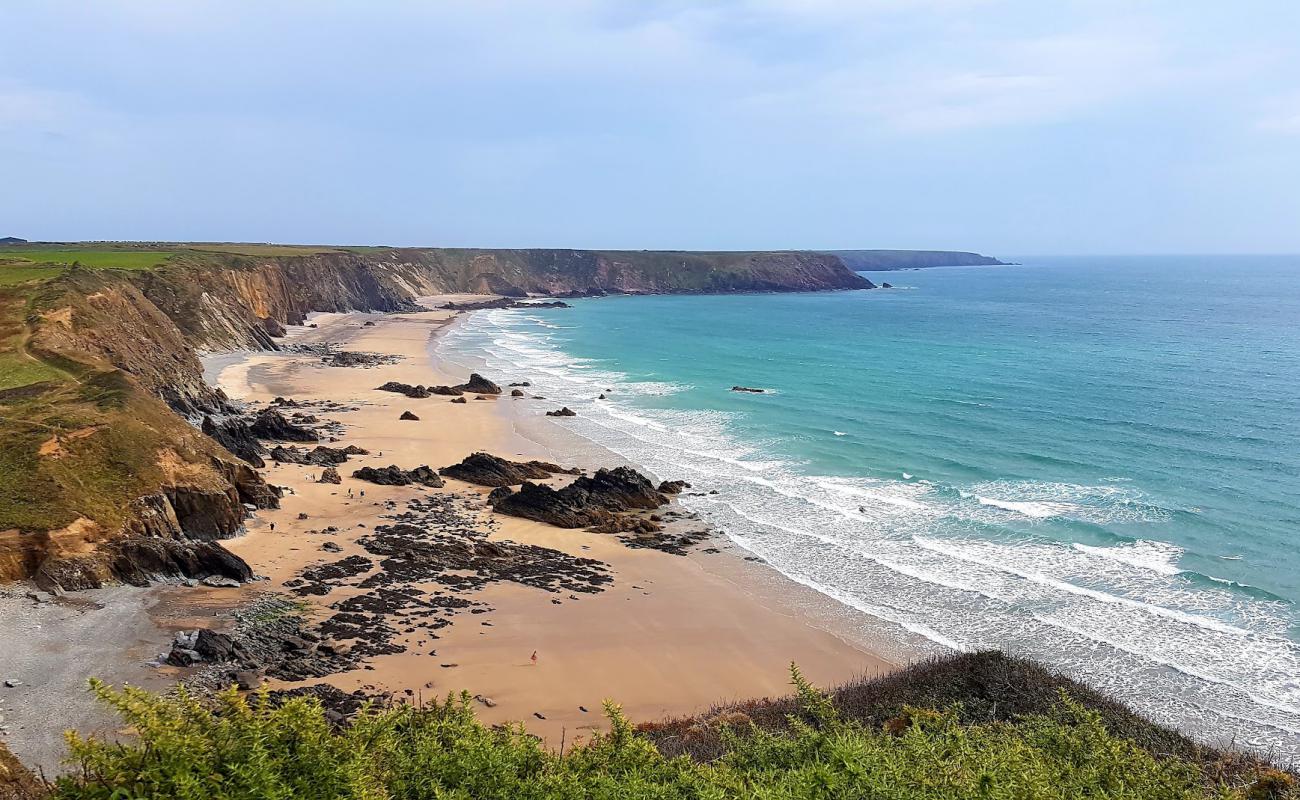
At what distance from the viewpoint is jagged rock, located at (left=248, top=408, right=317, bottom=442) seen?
4259 centimetres

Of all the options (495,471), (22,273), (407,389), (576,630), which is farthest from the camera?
(407,389)

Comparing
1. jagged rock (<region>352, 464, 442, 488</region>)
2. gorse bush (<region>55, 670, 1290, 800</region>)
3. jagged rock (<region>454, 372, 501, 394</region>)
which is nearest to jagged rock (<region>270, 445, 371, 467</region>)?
jagged rock (<region>352, 464, 442, 488</region>)

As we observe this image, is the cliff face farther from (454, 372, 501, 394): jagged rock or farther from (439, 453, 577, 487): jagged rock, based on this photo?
(439, 453, 577, 487): jagged rock

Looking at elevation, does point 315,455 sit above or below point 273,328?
below

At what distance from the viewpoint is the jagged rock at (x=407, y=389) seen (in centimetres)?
5838

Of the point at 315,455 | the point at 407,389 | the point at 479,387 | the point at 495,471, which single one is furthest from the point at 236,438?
the point at 479,387

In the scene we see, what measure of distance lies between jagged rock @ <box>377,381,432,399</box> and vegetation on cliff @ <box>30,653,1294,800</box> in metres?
45.3

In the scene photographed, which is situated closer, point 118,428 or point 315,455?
point 118,428

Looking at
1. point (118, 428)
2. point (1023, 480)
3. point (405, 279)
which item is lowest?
point (1023, 480)

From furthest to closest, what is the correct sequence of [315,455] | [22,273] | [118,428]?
1. [22,273]
2. [315,455]
3. [118,428]

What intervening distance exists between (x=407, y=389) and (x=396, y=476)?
23937 mm

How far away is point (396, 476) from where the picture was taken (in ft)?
120

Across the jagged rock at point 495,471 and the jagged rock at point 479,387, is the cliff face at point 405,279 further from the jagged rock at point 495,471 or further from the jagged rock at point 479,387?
the jagged rock at point 495,471

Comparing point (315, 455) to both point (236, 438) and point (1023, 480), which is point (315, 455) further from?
point (1023, 480)
